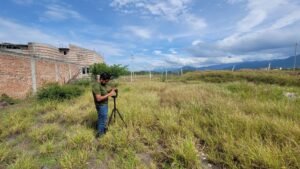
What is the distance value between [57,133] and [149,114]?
8.28 ft

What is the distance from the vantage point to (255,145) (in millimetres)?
3055

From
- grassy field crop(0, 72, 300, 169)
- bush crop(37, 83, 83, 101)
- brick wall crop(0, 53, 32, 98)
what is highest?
brick wall crop(0, 53, 32, 98)

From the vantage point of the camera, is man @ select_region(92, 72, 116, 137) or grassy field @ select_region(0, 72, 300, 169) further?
man @ select_region(92, 72, 116, 137)

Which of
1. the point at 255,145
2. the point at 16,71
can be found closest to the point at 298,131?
the point at 255,145

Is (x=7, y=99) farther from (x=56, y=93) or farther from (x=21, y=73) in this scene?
(x=56, y=93)

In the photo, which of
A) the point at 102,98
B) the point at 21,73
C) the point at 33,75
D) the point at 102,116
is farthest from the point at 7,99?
the point at 102,98

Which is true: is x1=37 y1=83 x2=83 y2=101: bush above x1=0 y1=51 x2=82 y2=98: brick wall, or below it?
below

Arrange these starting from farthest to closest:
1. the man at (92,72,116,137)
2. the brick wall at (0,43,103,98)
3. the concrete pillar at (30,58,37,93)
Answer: the concrete pillar at (30,58,37,93), the brick wall at (0,43,103,98), the man at (92,72,116,137)

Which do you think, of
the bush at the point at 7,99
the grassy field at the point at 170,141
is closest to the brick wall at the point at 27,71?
the bush at the point at 7,99

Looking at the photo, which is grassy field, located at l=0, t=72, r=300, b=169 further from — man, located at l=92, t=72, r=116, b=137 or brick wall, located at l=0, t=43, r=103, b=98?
brick wall, located at l=0, t=43, r=103, b=98

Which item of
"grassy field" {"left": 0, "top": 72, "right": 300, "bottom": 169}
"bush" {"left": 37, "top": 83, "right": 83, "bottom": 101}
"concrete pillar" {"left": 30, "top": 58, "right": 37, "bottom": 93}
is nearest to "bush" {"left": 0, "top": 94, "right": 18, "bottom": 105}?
"bush" {"left": 37, "top": 83, "right": 83, "bottom": 101}

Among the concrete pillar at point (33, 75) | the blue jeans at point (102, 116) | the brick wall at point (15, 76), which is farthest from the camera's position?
the concrete pillar at point (33, 75)

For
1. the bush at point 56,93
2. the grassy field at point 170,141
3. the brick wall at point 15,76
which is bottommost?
the grassy field at point 170,141

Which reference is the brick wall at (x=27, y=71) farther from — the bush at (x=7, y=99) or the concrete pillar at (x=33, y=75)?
the bush at (x=7, y=99)
